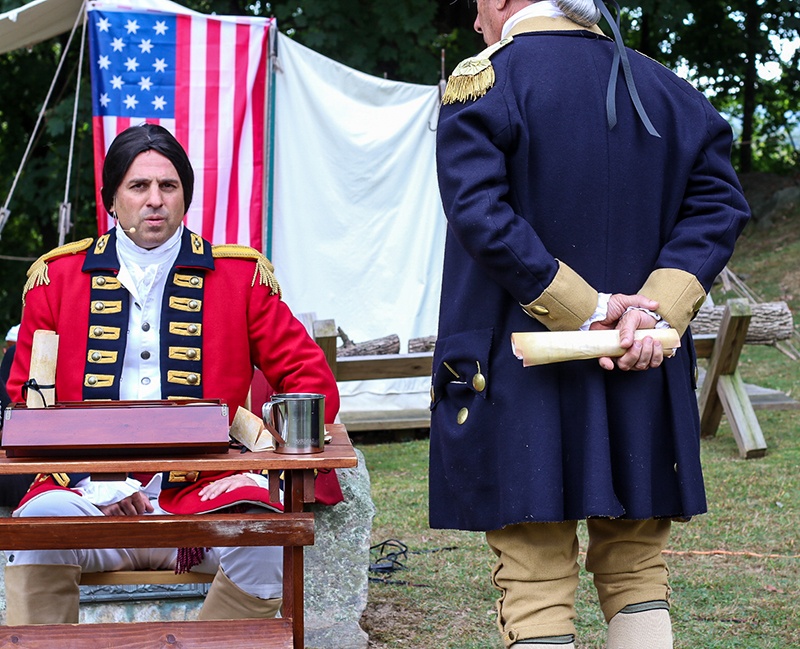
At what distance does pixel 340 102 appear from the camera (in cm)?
774

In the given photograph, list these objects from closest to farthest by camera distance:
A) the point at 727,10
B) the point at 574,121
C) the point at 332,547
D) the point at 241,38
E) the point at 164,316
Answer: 1. the point at 574,121
2. the point at 164,316
3. the point at 332,547
4. the point at 241,38
5. the point at 727,10

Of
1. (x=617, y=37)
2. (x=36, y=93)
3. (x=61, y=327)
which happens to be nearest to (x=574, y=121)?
(x=617, y=37)

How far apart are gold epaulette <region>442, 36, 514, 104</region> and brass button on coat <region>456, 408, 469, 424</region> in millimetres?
607

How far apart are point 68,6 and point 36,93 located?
561 centimetres

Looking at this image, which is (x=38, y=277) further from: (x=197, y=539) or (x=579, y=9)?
(x=579, y=9)

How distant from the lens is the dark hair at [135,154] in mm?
2949

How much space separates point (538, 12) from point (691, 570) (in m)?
2.59

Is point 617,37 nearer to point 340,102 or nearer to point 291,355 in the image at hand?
point 291,355

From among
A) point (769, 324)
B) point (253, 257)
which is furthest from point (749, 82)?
point (253, 257)

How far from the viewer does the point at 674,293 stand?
2.15 metres

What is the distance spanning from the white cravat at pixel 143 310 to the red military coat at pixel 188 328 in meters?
0.02

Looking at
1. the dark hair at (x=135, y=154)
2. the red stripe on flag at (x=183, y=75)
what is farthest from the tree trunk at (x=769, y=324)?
the dark hair at (x=135, y=154)

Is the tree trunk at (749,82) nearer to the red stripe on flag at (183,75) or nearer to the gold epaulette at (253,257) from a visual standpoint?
the red stripe on flag at (183,75)

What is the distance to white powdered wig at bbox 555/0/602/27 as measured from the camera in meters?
2.21
